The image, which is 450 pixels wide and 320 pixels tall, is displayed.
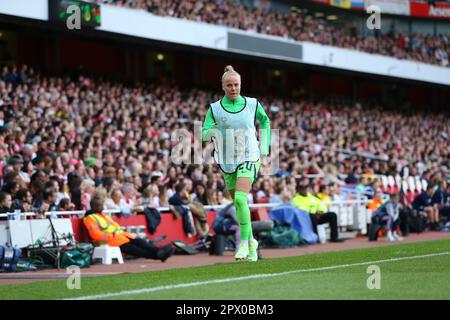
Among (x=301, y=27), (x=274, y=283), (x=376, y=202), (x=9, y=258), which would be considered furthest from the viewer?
(x=301, y=27)

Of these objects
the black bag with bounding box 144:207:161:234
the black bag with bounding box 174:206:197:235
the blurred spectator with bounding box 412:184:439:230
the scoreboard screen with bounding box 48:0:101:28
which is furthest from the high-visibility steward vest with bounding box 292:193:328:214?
the scoreboard screen with bounding box 48:0:101:28

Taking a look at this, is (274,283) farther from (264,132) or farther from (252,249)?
(264,132)

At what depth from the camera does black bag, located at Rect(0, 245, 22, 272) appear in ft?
45.4

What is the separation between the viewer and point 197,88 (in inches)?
1435

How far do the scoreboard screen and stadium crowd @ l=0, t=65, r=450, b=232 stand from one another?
1760 mm

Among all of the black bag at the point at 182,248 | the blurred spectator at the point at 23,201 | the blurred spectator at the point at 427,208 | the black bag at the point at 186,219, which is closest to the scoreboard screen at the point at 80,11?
the black bag at the point at 186,219

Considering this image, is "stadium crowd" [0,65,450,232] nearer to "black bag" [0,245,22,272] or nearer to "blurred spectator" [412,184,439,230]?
"blurred spectator" [412,184,439,230]

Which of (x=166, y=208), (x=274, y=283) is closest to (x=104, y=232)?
(x=166, y=208)

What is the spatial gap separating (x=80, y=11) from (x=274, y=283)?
19.7 m

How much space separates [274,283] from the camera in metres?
9.23

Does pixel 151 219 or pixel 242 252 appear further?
pixel 151 219

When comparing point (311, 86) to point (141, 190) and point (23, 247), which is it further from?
point (23, 247)

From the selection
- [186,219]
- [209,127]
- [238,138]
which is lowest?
[186,219]
